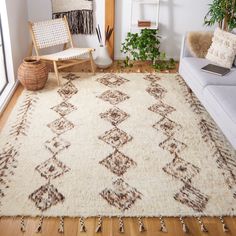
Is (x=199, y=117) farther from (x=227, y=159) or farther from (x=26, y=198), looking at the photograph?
(x=26, y=198)

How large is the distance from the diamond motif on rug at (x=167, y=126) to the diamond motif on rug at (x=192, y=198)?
0.76 m

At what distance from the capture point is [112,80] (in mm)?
4164

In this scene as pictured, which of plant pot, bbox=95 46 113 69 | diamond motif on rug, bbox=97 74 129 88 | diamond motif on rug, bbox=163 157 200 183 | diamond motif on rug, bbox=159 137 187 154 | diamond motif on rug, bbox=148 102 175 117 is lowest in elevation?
diamond motif on rug, bbox=163 157 200 183

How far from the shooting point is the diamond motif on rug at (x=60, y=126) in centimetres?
309

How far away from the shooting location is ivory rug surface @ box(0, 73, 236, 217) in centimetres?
226

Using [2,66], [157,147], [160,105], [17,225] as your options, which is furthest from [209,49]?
[17,225]

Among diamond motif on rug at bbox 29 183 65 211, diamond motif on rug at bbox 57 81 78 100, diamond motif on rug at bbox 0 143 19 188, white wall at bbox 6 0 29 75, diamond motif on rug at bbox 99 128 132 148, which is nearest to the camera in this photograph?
diamond motif on rug at bbox 29 183 65 211

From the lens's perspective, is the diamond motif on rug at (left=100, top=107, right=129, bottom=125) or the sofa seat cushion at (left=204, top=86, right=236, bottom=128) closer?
the sofa seat cushion at (left=204, top=86, right=236, bottom=128)

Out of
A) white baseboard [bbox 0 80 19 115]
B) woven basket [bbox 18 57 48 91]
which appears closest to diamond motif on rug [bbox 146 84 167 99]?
woven basket [bbox 18 57 48 91]

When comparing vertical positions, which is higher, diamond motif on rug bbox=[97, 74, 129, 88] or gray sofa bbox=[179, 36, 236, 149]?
gray sofa bbox=[179, 36, 236, 149]

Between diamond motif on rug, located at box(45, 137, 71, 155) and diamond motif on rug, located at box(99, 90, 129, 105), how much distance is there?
2.82 ft

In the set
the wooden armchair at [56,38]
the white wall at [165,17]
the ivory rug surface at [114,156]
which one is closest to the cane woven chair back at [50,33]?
the wooden armchair at [56,38]

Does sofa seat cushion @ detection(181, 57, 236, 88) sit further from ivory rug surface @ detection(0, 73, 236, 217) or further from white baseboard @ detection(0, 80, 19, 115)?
white baseboard @ detection(0, 80, 19, 115)

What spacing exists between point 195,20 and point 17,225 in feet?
11.8
